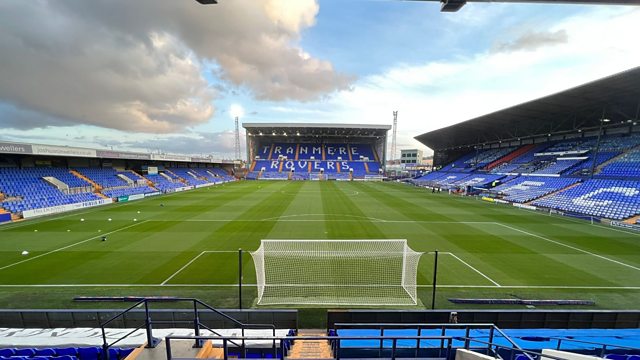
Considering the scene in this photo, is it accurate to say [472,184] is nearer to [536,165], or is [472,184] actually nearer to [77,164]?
[536,165]

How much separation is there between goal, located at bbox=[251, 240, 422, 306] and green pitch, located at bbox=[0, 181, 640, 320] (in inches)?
32.5

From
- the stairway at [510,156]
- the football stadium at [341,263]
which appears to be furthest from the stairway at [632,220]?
the stairway at [510,156]

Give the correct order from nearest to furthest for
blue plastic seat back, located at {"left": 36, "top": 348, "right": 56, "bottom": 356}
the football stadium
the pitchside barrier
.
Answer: blue plastic seat back, located at {"left": 36, "top": 348, "right": 56, "bottom": 356}, the football stadium, the pitchside barrier

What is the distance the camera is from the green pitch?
1052cm

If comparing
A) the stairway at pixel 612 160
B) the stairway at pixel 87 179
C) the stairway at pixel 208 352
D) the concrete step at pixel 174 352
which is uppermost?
the stairway at pixel 612 160

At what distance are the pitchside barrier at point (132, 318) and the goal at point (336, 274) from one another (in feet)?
5.97

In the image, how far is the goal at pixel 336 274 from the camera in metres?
A: 10.0

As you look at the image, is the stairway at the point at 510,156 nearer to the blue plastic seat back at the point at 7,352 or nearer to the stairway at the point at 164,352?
the stairway at the point at 164,352

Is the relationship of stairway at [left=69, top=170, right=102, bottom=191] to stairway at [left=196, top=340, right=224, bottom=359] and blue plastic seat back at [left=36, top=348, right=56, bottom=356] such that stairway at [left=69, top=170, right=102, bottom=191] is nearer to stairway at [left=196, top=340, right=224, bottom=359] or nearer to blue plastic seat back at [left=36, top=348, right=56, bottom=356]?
blue plastic seat back at [left=36, top=348, right=56, bottom=356]

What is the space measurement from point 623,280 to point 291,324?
49.1 feet

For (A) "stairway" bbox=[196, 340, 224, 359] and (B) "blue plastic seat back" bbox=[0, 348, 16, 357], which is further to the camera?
(B) "blue plastic seat back" bbox=[0, 348, 16, 357]

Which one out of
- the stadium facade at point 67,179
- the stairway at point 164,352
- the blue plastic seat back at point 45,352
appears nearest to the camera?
the stairway at point 164,352

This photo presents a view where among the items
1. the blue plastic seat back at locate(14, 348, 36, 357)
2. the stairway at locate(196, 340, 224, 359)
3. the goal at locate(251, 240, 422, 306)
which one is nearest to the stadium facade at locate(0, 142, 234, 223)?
the blue plastic seat back at locate(14, 348, 36, 357)

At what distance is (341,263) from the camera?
13.2m
